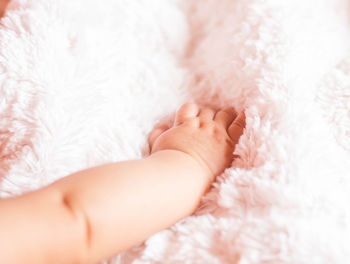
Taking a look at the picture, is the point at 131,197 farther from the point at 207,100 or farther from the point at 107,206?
the point at 207,100

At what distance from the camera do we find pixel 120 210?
0.46 metres

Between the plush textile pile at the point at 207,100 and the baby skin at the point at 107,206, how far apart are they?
0.03m

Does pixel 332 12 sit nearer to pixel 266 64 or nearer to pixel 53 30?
pixel 266 64

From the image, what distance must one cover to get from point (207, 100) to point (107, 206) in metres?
0.36

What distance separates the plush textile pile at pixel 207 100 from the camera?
478mm

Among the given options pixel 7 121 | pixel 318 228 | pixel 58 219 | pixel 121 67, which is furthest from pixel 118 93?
pixel 318 228

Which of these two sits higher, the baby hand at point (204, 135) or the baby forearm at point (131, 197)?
the baby hand at point (204, 135)

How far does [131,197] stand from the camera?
0.47 metres

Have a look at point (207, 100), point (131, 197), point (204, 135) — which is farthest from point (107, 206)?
point (207, 100)

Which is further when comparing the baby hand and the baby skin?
the baby hand

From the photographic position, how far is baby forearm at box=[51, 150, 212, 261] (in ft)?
1.47

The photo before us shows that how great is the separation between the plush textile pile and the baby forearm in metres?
0.03

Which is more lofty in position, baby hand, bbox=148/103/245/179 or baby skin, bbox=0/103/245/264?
baby hand, bbox=148/103/245/179

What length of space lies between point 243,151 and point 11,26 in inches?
17.6
